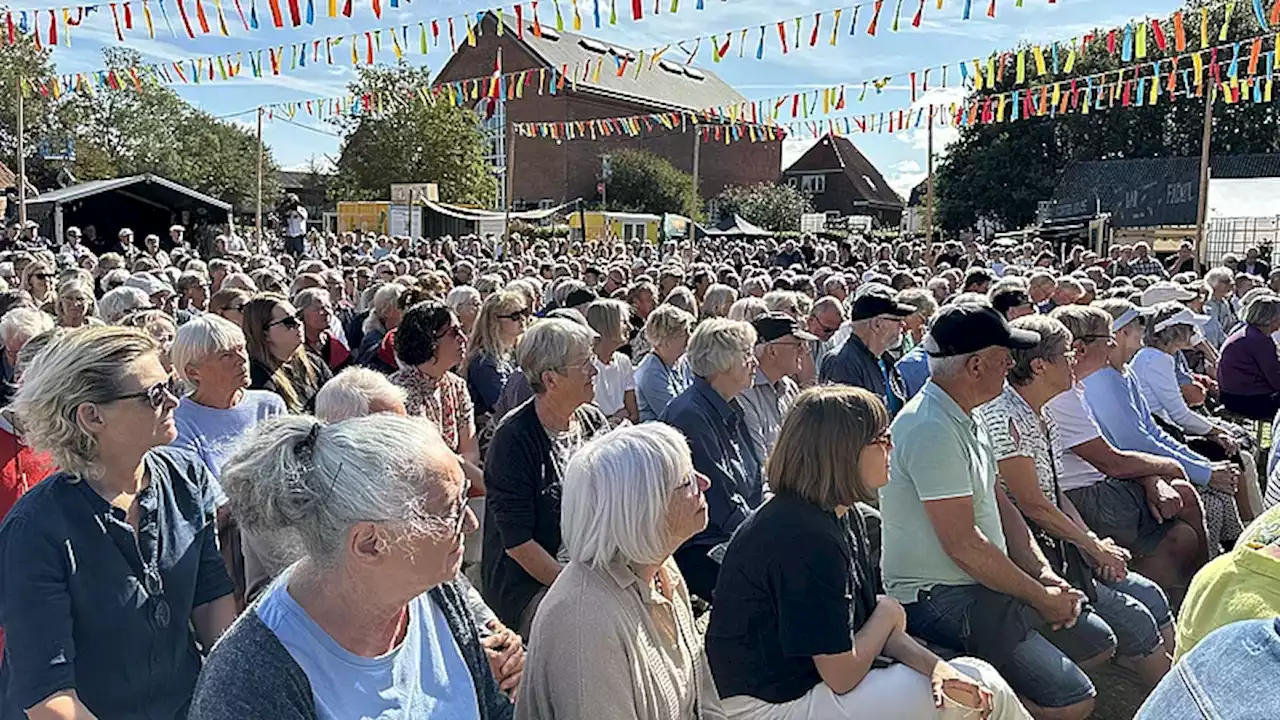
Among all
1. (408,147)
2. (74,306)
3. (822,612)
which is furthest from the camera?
(408,147)

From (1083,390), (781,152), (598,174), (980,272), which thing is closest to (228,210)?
(980,272)

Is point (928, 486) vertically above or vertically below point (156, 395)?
below

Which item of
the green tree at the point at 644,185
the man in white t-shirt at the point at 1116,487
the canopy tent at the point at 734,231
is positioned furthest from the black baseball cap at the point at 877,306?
the green tree at the point at 644,185

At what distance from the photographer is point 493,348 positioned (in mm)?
5707

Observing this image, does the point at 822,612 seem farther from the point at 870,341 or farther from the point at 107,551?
the point at 870,341

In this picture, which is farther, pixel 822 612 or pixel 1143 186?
pixel 1143 186

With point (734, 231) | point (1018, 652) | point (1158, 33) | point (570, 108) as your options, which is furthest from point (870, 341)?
point (570, 108)

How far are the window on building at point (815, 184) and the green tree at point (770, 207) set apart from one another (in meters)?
14.8

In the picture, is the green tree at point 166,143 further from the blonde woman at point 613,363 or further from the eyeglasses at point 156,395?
the eyeglasses at point 156,395

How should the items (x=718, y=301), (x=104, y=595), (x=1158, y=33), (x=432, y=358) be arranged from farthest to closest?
1. (x=1158, y=33)
2. (x=718, y=301)
3. (x=432, y=358)
4. (x=104, y=595)

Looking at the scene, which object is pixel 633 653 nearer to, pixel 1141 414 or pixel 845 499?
pixel 845 499

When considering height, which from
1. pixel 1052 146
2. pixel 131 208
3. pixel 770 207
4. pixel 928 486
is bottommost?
pixel 928 486

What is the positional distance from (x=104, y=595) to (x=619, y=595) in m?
1.17

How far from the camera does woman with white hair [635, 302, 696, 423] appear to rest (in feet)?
18.5
